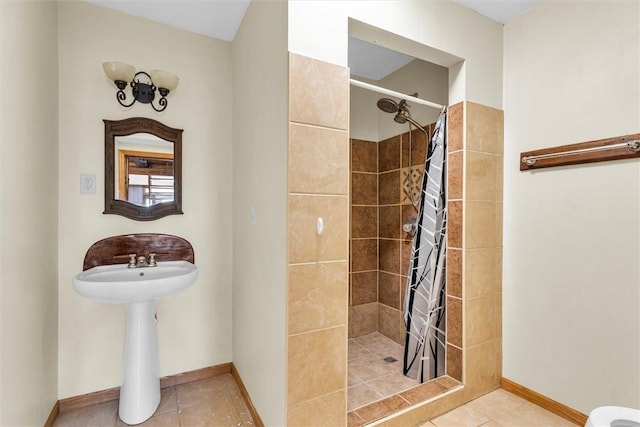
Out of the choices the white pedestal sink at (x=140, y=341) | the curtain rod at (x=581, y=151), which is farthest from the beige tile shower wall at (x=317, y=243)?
the curtain rod at (x=581, y=151)

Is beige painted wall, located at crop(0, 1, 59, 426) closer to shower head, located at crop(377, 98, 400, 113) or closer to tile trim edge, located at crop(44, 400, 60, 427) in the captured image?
tile trim edge, located at crop(44, 400, 60, 427)

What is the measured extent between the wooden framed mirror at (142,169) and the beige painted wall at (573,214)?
6.95 feet

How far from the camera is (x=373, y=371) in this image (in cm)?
218

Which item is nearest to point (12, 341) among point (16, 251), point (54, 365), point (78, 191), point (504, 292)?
point (16, 251)

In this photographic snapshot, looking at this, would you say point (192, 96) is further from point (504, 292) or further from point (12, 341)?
point (504, 292)

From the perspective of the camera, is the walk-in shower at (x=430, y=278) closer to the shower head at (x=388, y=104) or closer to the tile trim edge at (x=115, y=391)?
the shower head at (x=388, y=104)

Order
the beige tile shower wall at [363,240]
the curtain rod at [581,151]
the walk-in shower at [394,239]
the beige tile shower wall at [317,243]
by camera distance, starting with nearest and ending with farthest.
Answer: the beige tile shower wall at [317,243] → the curtain rod at [581,151] → the walk-in shower at [394,239] → the beige tile shower wall at [363,240]

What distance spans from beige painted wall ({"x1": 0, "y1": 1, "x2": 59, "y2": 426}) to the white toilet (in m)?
2.02

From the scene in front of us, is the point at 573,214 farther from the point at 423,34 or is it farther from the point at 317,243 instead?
the point at 317,243

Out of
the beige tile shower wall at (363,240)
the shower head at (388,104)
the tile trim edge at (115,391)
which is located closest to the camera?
the tile trim edge at (115,391)

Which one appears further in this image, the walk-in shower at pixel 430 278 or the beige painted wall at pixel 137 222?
the walk-in shower at pixel 430 278

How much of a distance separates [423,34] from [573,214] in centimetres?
124

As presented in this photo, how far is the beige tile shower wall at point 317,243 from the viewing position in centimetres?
128

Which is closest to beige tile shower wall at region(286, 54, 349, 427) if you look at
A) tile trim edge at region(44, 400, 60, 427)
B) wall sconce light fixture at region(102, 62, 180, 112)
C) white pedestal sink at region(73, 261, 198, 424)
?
white pedestal sink at region(73, 261, 198, 424)
